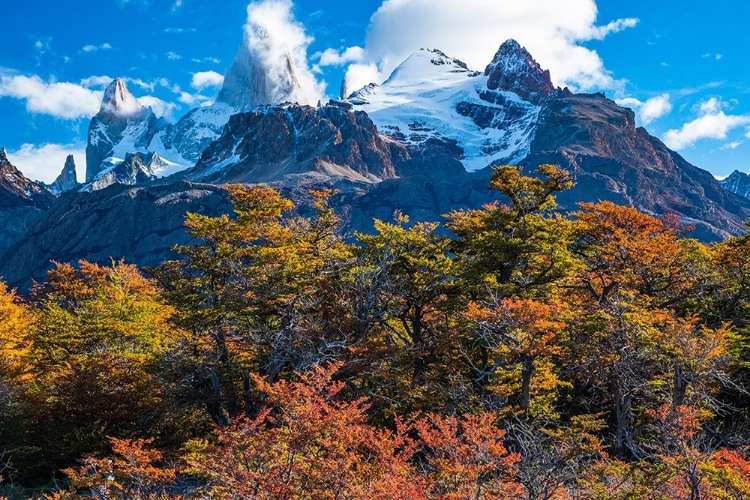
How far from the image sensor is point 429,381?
22672 mm

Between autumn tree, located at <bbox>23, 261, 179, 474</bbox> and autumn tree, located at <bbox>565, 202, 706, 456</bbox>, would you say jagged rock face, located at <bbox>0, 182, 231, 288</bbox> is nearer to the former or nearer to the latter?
autumn tree, located at <bbox>23, 261, 179, 474</bbox>

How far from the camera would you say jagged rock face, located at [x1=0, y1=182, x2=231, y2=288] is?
161 metres

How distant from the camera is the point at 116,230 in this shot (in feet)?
555

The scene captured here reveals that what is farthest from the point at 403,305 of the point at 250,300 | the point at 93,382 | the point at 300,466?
the point at 300,466

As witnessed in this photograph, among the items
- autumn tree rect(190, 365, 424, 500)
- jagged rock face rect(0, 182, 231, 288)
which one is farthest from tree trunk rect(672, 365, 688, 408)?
jagged rock face rect(0, 182, 231, 288)

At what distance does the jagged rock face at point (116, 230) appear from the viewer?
16075 centimetres

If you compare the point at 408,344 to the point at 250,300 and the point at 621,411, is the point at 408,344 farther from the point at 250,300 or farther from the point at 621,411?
the point at 621,411

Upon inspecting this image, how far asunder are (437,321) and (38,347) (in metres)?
20.9

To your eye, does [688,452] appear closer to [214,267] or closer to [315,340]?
[315,340]

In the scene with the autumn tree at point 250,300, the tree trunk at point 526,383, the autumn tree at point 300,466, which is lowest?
the autumn tree at point 300,466

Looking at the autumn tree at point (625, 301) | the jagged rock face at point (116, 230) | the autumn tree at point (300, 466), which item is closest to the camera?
the autumn tree at point (300, 466)

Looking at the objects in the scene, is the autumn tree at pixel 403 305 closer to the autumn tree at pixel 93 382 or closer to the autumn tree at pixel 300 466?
the autumn tree at pixel 93 382

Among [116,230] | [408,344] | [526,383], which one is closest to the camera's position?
[526,383]

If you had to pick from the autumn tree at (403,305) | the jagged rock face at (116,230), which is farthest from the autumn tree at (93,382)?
the jagged rock face at (116,230)
